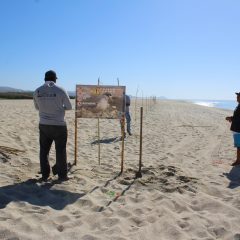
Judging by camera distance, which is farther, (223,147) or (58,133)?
(223,147)

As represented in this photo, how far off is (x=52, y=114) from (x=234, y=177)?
3554mm

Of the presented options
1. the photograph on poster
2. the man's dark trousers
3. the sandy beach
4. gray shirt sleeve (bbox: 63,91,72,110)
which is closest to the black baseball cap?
gray shirt sleeve (bbox: 63,91,72,110)

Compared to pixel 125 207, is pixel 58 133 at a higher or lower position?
higher

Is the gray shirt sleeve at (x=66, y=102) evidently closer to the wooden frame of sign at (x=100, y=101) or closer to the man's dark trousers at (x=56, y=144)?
the man's dark trousers at (x=56, y=144)

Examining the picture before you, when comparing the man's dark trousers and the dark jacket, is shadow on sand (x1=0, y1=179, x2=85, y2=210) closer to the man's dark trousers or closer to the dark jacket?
the man's dark trousers

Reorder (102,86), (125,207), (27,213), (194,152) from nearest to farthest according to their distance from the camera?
(27,213)
(125,207)
(102,86)
(194,152)

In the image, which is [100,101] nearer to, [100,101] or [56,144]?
[100,101]

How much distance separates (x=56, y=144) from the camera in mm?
6262

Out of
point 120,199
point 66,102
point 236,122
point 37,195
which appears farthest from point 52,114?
point 236,122

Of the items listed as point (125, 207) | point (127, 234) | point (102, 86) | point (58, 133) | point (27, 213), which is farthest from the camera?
point (102, 86)

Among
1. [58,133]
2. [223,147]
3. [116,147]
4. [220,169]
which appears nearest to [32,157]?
[58,133]

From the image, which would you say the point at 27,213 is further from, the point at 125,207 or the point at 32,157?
the point at 32,157

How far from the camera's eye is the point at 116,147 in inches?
423

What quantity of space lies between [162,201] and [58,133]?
2020 millimetres
